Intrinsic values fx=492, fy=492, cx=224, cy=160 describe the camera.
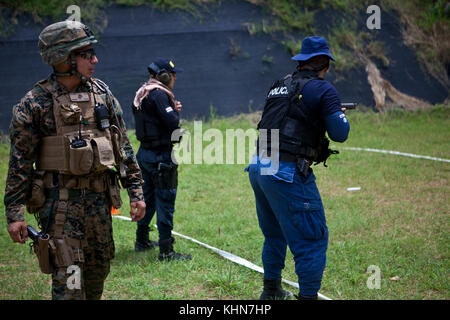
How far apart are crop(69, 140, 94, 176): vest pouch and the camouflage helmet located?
1.97ft

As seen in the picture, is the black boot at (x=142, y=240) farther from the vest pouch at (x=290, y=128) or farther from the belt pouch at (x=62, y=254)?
the vest pouch at (x=290, y=128)

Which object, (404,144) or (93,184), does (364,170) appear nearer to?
(404,144)

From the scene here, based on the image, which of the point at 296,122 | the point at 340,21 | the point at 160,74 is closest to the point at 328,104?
the point at 296,122

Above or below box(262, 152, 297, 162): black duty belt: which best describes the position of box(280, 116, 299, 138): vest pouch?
above

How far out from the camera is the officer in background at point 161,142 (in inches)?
208

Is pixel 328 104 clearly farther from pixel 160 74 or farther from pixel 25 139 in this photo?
pixel 160 74

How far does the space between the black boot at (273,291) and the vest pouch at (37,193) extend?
2.02m

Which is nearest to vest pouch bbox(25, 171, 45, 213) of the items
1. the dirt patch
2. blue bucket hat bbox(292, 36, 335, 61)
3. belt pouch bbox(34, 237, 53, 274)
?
belt pouch bbox(34, 237, 53, 274)

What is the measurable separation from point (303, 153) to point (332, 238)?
2492 millimetres

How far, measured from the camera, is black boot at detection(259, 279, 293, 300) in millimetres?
4258

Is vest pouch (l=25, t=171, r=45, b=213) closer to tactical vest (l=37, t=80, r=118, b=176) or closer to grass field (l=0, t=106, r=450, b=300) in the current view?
tactical vest (l=37, t=80, r=118, b=176)

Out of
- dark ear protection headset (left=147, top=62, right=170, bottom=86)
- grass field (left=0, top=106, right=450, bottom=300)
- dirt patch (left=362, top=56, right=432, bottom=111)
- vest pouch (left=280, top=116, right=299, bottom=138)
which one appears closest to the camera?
vest pouch (left=280, top=116, right=299, bottom=138)

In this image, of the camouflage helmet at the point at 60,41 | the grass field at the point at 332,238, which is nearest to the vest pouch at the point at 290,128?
the camouflage helmet at the point at 60,41

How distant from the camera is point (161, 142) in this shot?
5.38 m
